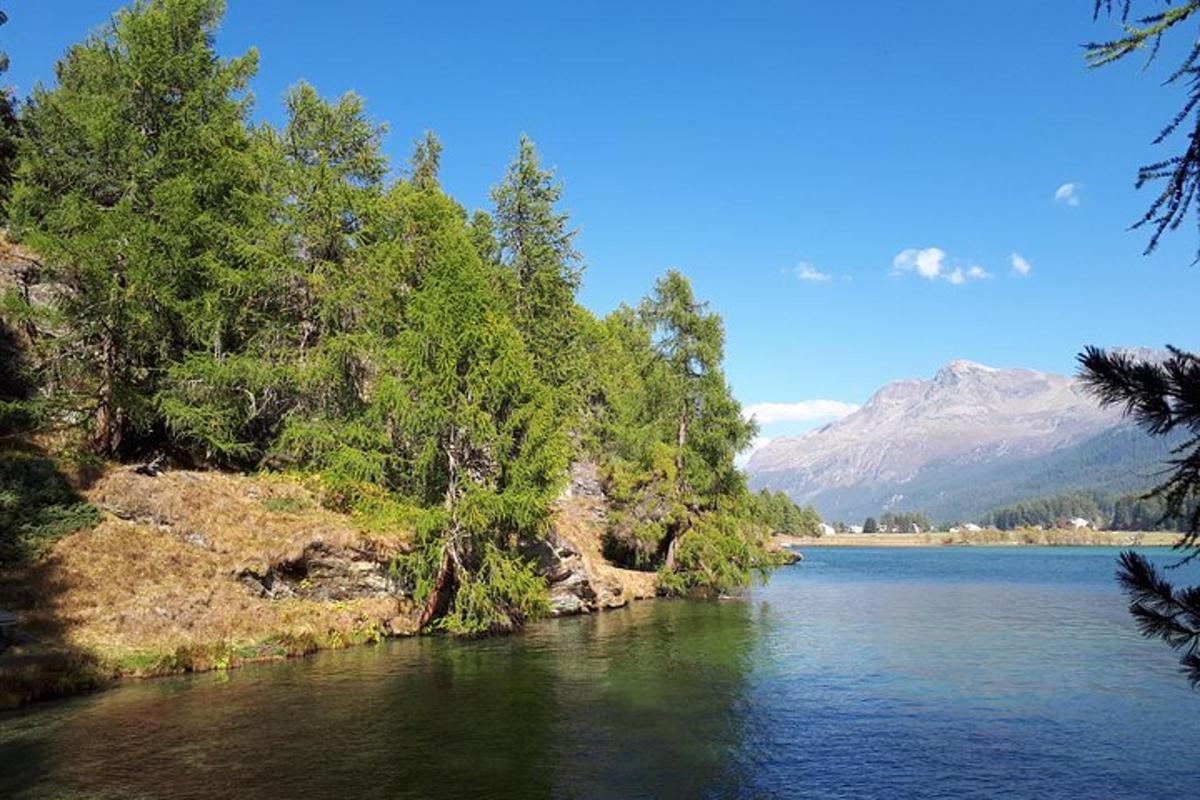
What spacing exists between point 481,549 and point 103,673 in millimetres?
14869

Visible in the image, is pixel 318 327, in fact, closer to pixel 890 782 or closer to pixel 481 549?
pixel 481 549

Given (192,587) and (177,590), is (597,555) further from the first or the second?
(177,590)

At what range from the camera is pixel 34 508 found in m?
27.0

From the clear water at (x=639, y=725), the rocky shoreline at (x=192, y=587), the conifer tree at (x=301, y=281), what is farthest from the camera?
the conifer tree at (x=301, y=281)

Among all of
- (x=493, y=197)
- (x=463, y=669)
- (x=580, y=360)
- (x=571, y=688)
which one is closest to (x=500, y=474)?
(x=463, y=669)

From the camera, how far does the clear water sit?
48.8 ft

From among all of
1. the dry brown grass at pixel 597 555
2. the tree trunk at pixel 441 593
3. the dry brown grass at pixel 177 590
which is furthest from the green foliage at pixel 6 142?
the dry brown grass at pixel 597 555

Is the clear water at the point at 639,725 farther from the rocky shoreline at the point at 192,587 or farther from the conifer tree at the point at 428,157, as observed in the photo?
the conifer tree at the point at 428,157

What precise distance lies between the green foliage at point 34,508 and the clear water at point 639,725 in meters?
7.89

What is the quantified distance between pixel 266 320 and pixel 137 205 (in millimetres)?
7980

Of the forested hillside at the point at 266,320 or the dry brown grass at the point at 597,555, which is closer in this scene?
the forested hillside at the point at 266,320

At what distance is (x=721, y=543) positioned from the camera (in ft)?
164

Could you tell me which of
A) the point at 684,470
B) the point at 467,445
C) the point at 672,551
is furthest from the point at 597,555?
the point at 467,445

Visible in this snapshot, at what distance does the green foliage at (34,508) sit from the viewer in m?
25.5
